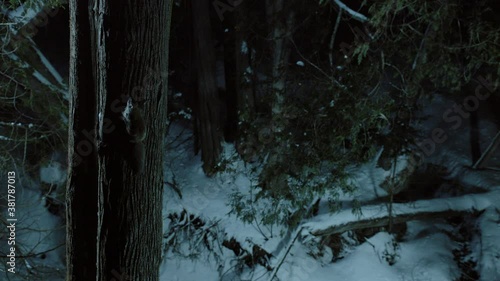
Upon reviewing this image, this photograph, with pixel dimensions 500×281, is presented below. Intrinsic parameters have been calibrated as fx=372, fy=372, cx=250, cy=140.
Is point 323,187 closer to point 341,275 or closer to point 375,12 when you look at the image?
point 341,275

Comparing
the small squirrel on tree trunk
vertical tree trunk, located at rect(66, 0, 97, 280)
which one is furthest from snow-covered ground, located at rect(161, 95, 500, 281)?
the small squirrel on tree trunk

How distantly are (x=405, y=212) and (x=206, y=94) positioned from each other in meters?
4.34

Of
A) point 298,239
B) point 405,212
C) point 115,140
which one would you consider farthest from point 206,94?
point 115,140

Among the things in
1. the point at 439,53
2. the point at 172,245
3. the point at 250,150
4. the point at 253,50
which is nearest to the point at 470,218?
the point at 439,53

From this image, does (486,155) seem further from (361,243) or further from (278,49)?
(278,49)

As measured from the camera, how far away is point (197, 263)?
7195 millimetres

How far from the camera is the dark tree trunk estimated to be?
7094 mm

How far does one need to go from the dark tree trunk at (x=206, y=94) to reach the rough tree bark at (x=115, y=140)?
16.7 feet

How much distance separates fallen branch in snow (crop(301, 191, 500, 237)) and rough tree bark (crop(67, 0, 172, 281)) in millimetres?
4176

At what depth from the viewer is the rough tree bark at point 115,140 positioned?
2.02 meters

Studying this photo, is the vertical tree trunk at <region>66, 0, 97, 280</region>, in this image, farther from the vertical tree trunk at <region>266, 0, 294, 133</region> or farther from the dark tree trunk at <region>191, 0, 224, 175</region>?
the dark tree trunk at <region>191, 0, 224, 175</region>

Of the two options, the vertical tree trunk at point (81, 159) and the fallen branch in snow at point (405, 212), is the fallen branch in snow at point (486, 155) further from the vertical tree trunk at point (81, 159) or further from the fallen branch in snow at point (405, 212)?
the vertical tree trunk at point (81, 159)

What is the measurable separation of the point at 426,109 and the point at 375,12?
4811 mm

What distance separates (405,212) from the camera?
6367 mm
